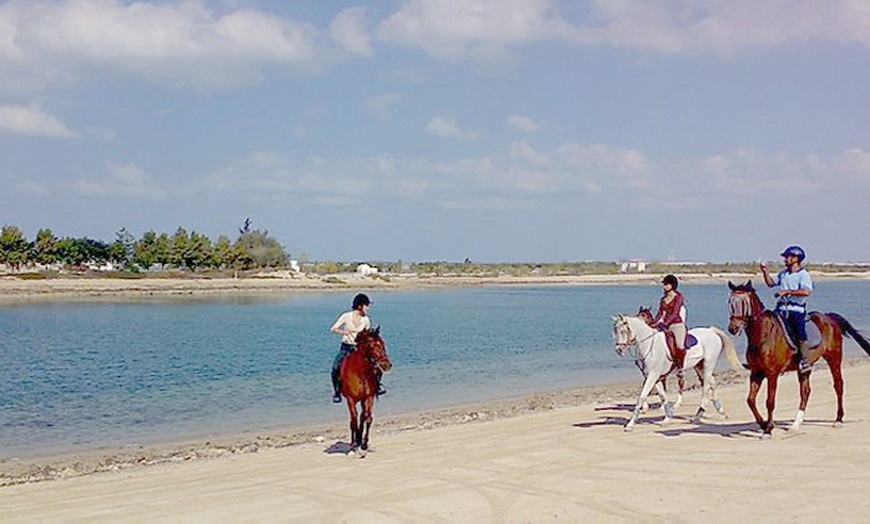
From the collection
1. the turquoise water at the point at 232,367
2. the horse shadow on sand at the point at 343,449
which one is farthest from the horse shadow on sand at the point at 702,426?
the turquoise water at the point at 232,367

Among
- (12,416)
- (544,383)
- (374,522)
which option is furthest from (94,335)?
(374,522)

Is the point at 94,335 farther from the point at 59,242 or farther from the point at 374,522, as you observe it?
the point at 59,242

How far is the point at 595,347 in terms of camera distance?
32625 mm

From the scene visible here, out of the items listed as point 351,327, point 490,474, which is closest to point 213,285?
point 351,327

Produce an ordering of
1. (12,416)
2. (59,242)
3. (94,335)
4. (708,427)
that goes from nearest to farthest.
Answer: (708,427)
(12,416)
(94,335)
(59,242)

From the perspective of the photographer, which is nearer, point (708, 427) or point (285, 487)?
point (285, 487)

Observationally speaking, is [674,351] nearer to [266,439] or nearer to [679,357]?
[679,357]

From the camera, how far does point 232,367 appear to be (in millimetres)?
26344

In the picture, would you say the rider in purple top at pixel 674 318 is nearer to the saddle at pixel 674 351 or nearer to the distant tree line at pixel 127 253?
the saddle at pixel 674 351

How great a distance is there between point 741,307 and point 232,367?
1881 cm

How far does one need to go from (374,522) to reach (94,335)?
32555mm

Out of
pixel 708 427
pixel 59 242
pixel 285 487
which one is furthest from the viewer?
pixel 59 242

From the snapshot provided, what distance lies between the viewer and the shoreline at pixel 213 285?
69.6m

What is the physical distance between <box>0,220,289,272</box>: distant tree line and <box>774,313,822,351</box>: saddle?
85518mm
